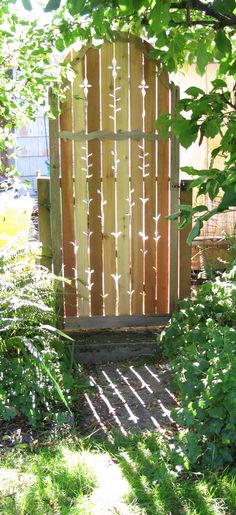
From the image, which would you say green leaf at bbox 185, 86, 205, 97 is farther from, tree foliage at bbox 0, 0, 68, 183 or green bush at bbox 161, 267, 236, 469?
tree foliage at bbox 0, 0, 68, 183

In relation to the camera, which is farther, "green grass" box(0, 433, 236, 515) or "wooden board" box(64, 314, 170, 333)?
"wooden board" box(64, 314, 170, 333)

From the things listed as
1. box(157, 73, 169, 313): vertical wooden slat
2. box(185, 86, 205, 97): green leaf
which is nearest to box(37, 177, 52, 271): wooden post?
box(157, 73, 169, 313): vertical wooden slat

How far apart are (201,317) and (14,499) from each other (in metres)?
1.96

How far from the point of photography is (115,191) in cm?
486

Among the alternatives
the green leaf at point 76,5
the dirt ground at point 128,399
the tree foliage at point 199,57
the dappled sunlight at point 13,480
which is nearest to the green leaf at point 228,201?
the tree foliage at point 199,57

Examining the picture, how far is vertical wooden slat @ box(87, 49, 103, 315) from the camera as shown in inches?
185

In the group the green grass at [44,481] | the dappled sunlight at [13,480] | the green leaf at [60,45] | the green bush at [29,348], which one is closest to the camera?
the green grass at [44,481]

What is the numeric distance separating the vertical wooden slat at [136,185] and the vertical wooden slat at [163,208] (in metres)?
0.16

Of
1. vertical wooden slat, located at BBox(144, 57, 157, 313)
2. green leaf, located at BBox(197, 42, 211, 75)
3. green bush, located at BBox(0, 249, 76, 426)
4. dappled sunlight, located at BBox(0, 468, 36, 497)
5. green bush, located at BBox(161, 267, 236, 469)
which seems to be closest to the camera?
green leaf, located at BBox(197, 42, 211, 75)

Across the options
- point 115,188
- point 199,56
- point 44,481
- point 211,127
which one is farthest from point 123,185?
point 44,481

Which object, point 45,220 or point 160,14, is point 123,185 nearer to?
point 45,220

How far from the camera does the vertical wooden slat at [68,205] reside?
15.4ft

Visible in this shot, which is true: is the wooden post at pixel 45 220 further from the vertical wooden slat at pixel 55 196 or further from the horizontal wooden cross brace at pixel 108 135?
the horizontal wooden cross brace at pixel 108 135

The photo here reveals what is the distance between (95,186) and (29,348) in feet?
5.51
